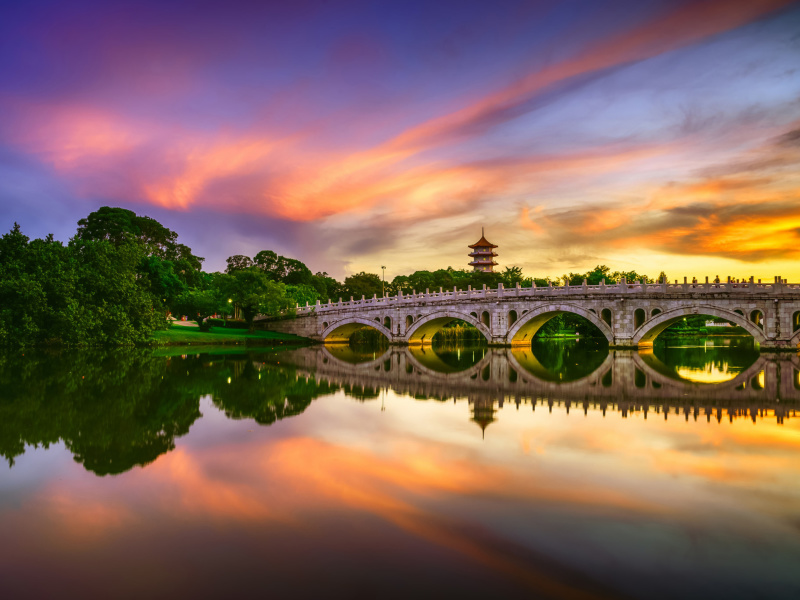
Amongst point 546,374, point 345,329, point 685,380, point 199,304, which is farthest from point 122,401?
point 345,329

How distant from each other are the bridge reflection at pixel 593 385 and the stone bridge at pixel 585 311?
3289mm

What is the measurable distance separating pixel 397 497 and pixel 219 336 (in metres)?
44.9

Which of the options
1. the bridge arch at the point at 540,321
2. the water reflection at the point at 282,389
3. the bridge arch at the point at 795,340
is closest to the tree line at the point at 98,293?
the water reflection at the point at 282,389

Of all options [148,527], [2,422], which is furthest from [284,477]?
[2,422]

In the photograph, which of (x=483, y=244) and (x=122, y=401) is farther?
(x=483, y=244)

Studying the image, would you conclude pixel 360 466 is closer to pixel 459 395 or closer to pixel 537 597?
pixel 537 597

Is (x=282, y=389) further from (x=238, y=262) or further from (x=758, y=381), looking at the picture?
(x=238, y=262)

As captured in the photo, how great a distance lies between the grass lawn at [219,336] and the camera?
46.7 metres

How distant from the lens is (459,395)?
2028 cm

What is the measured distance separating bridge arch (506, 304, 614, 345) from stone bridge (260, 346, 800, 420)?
783 centimetres

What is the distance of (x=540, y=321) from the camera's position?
4809cm

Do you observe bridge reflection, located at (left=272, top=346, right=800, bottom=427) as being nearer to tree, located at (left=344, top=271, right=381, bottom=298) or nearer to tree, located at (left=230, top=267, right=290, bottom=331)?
tree, located at (left=230, top=267, right=290, bottom=331)

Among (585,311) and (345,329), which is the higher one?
(585,311)

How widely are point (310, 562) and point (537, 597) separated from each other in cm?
235
